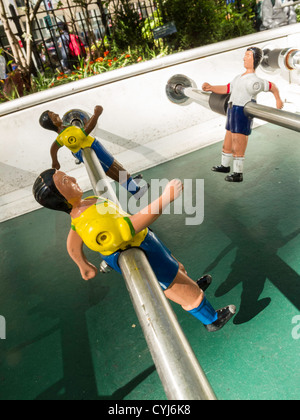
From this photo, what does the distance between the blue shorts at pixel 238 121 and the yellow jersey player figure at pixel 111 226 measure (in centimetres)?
110

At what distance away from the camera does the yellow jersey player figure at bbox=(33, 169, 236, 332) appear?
0.81 metres

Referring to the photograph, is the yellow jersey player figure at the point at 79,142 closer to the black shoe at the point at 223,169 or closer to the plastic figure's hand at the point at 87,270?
the black shoe at the point at 223,169

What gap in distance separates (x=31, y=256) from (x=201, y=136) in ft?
7.21

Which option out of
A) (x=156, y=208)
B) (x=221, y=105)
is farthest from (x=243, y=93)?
(x=156, y=208)

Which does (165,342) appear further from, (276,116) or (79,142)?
(79,142)

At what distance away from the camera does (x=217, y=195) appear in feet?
7.70

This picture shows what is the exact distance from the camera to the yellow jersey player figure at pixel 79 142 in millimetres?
1976

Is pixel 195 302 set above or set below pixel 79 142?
below

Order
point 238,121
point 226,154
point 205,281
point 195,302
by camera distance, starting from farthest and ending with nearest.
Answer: point 226,154, point 238,121, point 205,281, point 195,302

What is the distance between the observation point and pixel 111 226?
2.67ft

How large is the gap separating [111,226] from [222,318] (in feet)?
2.61

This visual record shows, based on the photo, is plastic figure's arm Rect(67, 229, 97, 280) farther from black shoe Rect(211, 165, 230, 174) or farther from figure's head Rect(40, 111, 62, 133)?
black shoe Rect(211, 165, 230, 174)
